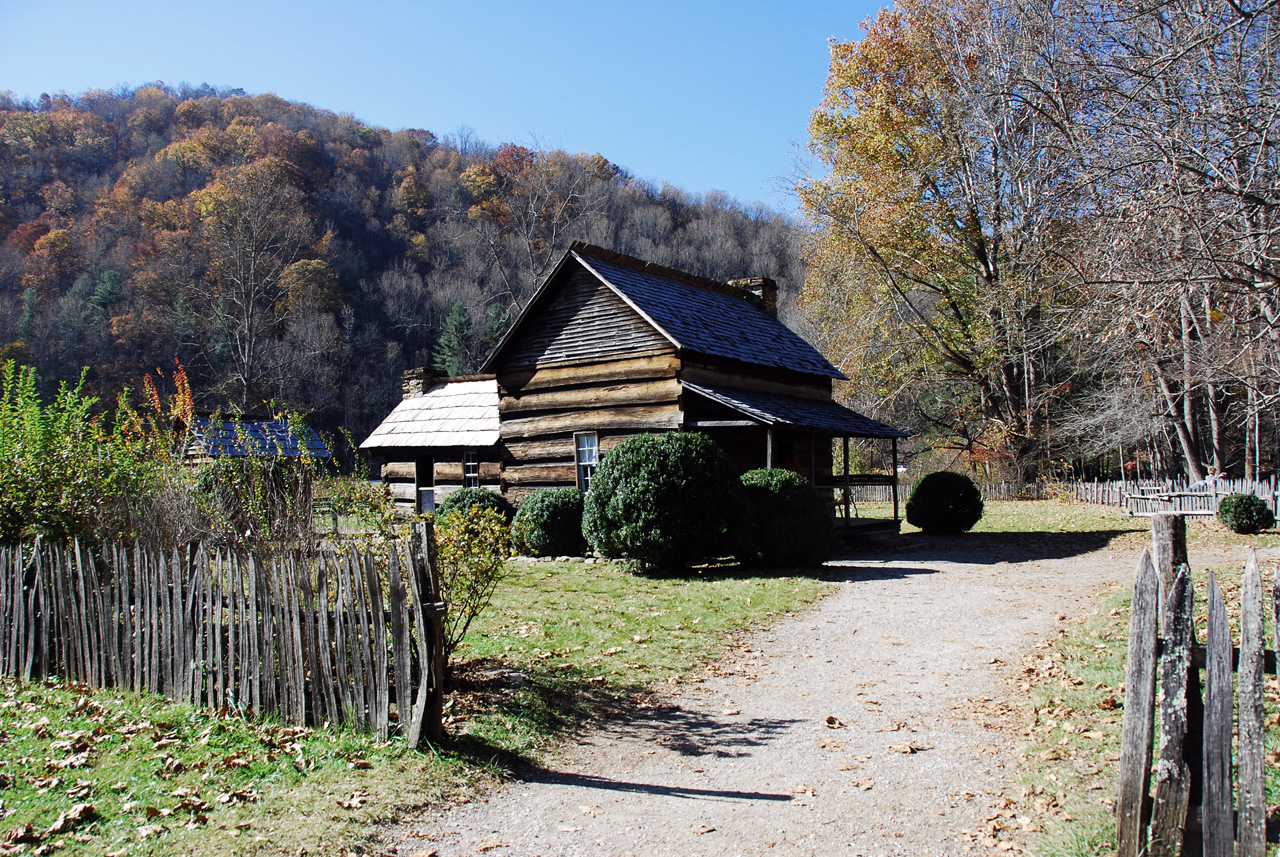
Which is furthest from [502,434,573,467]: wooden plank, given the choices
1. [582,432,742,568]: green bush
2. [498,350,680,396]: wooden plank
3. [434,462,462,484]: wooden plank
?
[582,432,742,568]: green bush

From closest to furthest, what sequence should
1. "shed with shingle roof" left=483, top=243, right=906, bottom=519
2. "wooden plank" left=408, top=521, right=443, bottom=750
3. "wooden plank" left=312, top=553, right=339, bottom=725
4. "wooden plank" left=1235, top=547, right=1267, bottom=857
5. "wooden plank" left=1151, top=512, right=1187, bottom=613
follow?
"wooden plank" left=1235, top=547, right=1267, bottom=857 < "wooden plank" left=1151, top=512, right=1187, bottom=613 < "wooden plank" left=408, top=521, right=443, bottom=750 < "wooden plank" left=312, top=553, right=339, bottom=725 < "shed with shingle roof" left=483, top=243, right=906, bottom=519

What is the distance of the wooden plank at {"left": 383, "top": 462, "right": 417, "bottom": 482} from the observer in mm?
24000

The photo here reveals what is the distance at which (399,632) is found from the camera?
225 inches

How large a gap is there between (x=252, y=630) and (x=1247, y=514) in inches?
827

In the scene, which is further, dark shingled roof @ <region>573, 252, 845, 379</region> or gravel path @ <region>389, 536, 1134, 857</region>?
dark shingled roof @ <region>573, 252, 845, 379</region>

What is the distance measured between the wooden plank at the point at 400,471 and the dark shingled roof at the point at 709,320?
8925 mm

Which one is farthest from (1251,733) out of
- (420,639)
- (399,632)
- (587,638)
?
(587,638)

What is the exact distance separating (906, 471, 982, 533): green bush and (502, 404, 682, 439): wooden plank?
7.94m

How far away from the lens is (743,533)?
14547mm

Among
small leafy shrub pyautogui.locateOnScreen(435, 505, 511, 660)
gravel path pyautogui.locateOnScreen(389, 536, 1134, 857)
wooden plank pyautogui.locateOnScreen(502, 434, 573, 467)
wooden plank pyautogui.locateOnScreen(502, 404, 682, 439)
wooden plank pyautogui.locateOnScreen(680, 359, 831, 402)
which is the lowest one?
gravel path pyautogui.locateOnScreen(389, 536, 1134, 857)

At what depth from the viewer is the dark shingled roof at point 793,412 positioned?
16344 millimetres

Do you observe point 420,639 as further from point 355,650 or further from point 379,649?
point 355,650

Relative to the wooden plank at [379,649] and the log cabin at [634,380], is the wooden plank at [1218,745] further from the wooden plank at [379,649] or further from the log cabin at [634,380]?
the log cabin at [634,380]

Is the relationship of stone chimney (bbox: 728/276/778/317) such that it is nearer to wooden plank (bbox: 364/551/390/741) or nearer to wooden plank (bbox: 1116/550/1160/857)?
wooden plank (bbox: 364/551/390/741)
